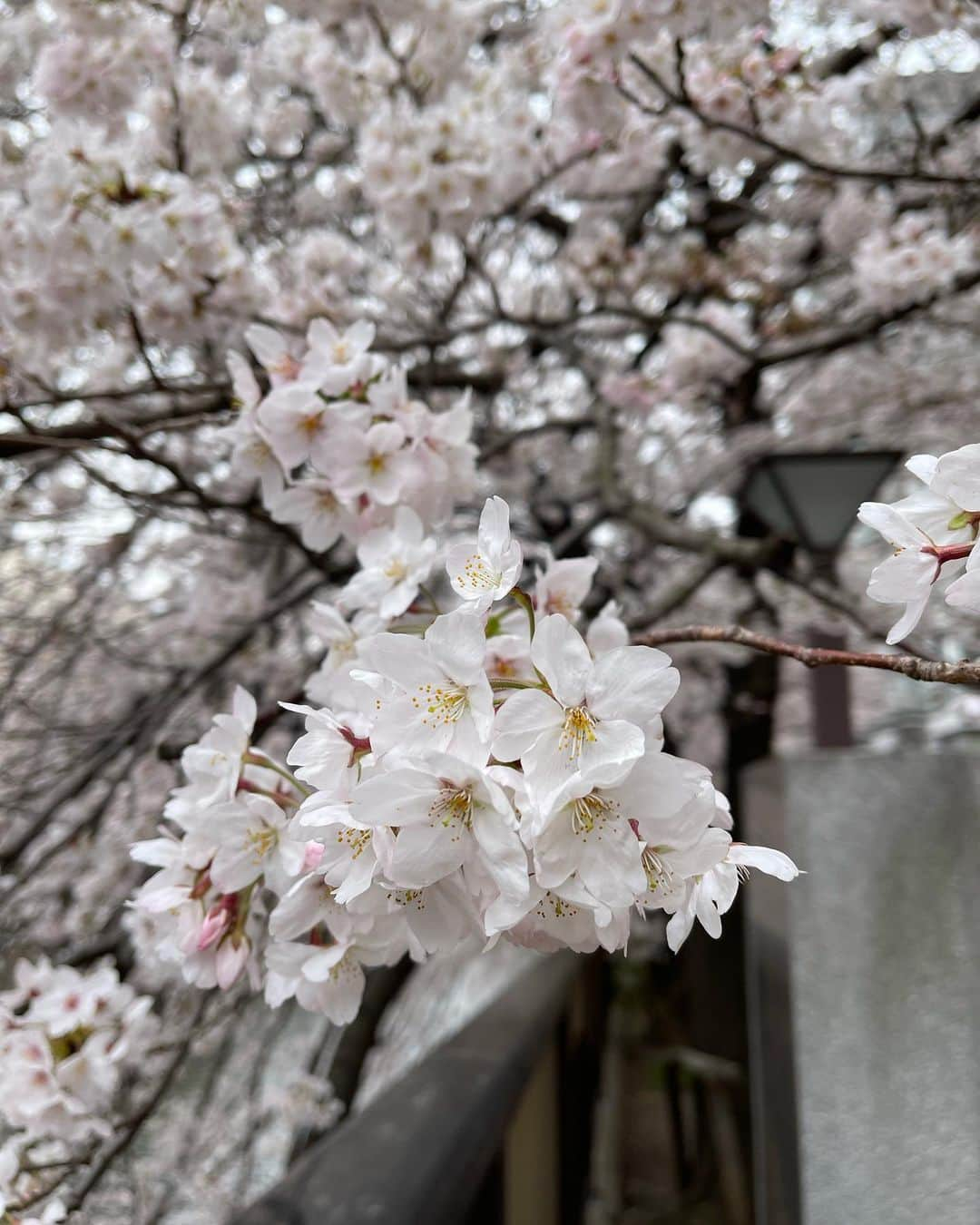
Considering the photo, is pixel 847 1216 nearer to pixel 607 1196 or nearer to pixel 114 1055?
pixel 114 1055

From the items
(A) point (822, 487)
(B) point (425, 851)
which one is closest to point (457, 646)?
(B) point (425, 851)

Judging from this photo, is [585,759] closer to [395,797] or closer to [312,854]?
[395,797]

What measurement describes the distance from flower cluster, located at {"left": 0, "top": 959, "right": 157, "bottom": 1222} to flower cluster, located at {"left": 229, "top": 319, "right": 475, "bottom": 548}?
33.0 inches

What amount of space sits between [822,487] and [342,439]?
151 centimetres

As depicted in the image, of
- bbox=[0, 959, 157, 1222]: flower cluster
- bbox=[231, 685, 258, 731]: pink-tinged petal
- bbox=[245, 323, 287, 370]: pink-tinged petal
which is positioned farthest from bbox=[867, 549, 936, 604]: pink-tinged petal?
bbox=[0, 959, 157, 1222]: flower cluster

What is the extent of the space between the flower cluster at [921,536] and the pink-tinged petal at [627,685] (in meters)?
0.23

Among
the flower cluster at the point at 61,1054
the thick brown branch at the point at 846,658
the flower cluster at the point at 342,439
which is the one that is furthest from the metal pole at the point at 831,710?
the thick brown branch at the point at 846,658

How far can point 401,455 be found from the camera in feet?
4.06

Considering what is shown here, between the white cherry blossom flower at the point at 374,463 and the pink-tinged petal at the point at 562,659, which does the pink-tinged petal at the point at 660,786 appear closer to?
the pink-tinged petal at the point at 562,659

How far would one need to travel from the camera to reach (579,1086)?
177 inches

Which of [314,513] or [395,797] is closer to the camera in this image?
[395,797]

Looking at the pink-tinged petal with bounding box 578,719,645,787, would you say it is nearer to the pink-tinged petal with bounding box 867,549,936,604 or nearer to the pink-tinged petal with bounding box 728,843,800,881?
Result: the pink-tinged petal with bounding box 728,843,800,881

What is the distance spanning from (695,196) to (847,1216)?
3.73 metres

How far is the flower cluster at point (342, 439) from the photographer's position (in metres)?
1.22
